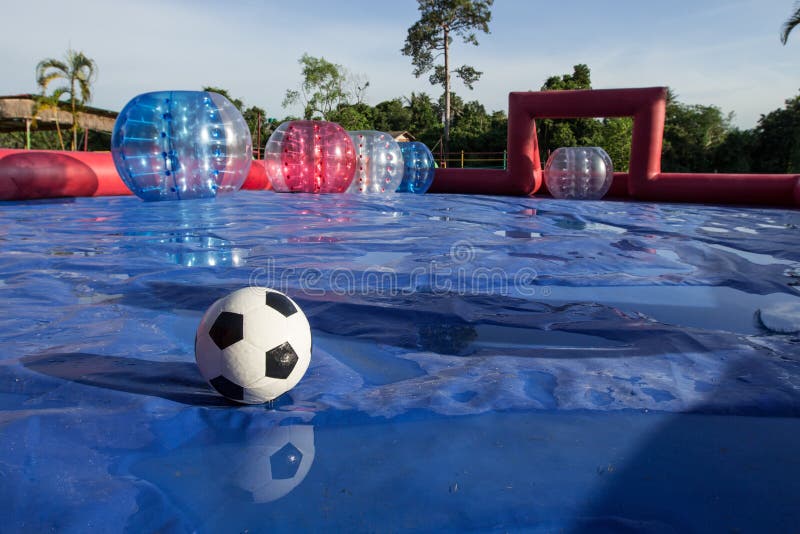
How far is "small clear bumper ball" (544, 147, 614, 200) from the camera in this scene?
11.4 meters

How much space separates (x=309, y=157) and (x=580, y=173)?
5.47 m

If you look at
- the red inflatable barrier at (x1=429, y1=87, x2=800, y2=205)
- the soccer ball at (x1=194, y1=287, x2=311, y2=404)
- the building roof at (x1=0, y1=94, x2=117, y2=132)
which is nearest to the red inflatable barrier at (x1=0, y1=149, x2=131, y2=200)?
the red inflatable barrier at (x1=429, y1=87, x2=800, y2=205)

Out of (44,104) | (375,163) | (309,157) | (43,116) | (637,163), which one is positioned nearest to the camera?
(309,157)

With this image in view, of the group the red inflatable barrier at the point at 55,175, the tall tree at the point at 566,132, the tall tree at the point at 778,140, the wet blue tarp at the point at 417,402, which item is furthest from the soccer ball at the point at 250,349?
the tall tree at the point at 778,140

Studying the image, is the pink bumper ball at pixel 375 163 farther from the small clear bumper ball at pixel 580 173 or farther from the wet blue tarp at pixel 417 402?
the wet blue tarp at pixel 417 402

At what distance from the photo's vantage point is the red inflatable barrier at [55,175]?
836 cm

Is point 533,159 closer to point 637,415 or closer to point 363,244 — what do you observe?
point 363,244

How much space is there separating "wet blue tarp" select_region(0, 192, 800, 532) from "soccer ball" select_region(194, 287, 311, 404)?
0.09 metres

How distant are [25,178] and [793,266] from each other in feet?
32.0

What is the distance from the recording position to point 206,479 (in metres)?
1.48

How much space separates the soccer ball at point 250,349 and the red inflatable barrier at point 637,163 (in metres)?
11.0

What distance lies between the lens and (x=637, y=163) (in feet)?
38.1

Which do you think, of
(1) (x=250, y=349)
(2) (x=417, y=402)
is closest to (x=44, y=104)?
(1) (x=250, y=349)

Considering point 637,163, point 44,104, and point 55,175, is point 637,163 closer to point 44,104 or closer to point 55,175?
point 55,175
